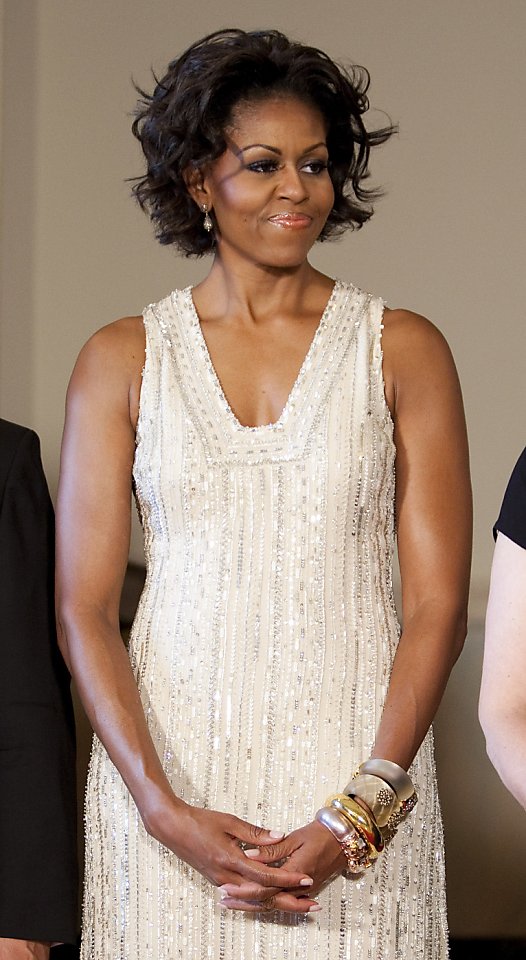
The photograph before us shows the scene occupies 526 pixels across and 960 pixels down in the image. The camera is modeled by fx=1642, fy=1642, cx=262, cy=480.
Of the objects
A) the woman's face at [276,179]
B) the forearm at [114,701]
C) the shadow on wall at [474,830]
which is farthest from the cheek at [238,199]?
the shadow on wall at [474,830]

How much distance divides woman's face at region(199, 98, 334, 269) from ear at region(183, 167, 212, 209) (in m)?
0.07

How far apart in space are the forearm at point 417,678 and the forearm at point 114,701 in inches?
11.7

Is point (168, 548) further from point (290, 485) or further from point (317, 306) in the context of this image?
point (317, 306)

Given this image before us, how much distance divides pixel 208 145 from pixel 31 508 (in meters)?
0.57

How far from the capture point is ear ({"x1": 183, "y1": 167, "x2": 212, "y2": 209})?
2389 millimetres

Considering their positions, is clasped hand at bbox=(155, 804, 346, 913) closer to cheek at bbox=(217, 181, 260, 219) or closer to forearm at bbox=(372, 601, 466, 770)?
forearm at bbox=(372, 601, 466, 770)

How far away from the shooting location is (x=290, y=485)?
2.24m

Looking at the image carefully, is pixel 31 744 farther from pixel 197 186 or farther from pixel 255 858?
pixel 197 186

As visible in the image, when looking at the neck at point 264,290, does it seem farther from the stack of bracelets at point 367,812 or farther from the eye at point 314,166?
the stack of bracelets at point 367,812

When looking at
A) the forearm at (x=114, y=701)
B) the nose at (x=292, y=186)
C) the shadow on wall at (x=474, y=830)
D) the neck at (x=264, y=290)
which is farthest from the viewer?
the shadow on wall at (x=474, y=830)

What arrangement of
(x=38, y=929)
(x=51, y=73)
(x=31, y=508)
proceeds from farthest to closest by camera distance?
(x=51, y=73) < (x=31, y=508) < (x=38, y=929)

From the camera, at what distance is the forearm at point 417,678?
2.12 meters

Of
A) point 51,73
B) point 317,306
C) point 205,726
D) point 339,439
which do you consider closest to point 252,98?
point 317,306

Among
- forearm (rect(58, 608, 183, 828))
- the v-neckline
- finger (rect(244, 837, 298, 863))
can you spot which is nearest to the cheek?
the v-neckline
